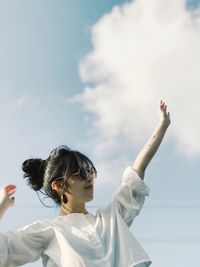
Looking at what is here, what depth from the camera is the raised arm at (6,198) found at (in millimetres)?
3972

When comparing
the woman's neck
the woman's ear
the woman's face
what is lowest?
the woman's neck

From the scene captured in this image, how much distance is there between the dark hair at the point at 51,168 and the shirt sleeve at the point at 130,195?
0.37 metres

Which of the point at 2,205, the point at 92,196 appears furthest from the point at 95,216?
the point at 2,205

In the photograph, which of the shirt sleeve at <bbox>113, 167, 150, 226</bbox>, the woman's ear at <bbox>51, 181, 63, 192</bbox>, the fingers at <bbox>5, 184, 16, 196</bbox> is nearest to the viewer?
the fingers at <bbox>5, 184, 16, 196</bbox>

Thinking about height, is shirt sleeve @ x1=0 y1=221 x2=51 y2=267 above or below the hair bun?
below

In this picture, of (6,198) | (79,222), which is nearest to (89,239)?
(79,222)

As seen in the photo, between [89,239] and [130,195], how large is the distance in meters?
0.51

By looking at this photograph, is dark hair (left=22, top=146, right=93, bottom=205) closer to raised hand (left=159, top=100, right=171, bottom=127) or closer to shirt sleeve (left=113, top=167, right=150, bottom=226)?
shirt sleeve (left=113, top=167, right=150, bottom=226)

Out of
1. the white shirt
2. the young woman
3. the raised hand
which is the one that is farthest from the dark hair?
the raised hand

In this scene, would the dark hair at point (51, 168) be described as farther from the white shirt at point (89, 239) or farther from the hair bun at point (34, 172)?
the white shirt at point (89, 239)

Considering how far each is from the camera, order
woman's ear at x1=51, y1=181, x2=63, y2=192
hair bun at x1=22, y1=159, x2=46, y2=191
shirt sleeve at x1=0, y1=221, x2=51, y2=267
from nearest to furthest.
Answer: shirt sleeve at x1=0, y1=221, x2=51, y2=267, woman's ear at x1=51, y1=181, x2=63, y2=192, hair bun at x1=22, y1=159, x2=46, y2=191

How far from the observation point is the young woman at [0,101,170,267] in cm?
392

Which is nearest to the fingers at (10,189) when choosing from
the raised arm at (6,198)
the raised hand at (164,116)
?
the raised arm at (6,198)

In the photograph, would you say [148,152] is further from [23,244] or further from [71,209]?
[23,244]
